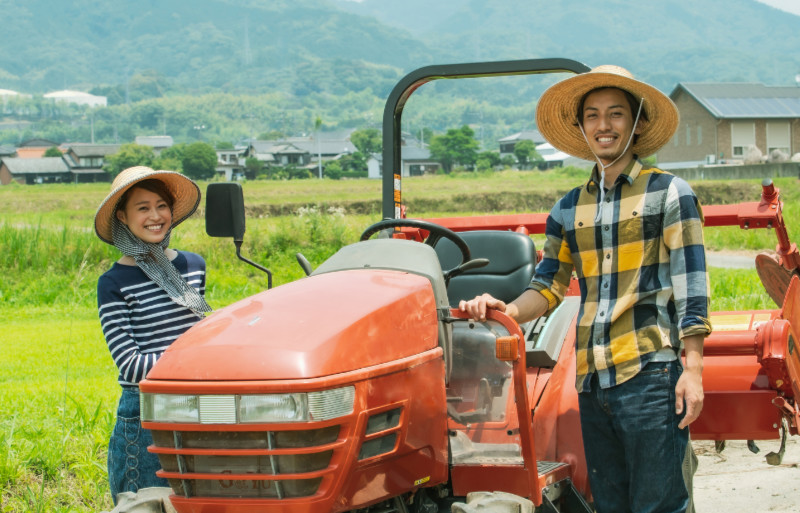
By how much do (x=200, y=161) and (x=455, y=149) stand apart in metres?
31.3

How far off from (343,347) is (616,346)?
2.90ft

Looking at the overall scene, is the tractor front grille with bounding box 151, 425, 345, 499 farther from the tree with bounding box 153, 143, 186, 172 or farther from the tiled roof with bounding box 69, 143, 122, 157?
the tiled roof with bounding box 69, 143, 122, 157

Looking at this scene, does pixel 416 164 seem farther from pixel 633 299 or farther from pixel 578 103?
pixel 633 299

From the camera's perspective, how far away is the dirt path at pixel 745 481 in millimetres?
4708

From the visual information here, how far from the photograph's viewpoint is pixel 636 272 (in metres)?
2.80

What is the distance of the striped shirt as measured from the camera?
3111 millimetres

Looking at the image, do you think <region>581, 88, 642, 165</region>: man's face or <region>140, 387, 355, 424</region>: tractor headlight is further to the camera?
<region>581, 88, 642, 165</region>: man's face

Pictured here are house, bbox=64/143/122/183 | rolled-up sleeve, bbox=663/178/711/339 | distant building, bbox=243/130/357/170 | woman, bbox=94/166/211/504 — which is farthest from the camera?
distant building, bbox=243/130/357/170

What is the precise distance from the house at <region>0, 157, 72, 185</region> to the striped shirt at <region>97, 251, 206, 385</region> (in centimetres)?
9167

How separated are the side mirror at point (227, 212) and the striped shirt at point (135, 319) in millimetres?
337

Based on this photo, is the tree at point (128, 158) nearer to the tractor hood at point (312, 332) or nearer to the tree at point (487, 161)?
the tree at point (487, 161)

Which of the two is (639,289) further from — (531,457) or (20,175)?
(20,175)

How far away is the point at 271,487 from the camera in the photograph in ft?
8.00

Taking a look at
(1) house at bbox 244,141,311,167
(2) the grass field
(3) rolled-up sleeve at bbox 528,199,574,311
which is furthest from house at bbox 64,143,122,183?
(3) rolled-up sleeve at bbox 528,199,574,311
